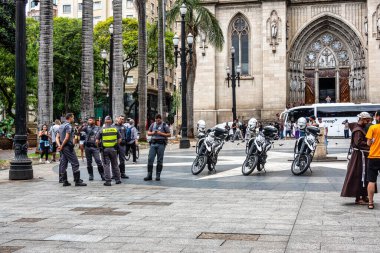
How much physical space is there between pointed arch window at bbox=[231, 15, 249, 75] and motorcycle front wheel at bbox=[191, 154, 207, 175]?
1314 inches

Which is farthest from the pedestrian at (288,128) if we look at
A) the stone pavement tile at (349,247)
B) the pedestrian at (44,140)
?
the stone pavement tile at (349,247)

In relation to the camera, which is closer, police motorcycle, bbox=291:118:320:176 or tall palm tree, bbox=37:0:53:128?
police motorcycle, bbox=291:118:320:176

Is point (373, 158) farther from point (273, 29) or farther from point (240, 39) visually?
point (240, 39)

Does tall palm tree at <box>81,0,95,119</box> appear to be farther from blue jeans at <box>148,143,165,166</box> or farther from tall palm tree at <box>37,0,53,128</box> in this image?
blue jeans at <box>148,143,165,166</box>

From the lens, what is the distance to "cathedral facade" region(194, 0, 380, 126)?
46.3 metres

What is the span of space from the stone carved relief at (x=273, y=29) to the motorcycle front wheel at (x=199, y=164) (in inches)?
1264

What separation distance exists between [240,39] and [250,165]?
3410cm

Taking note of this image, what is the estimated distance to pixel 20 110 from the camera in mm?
14688

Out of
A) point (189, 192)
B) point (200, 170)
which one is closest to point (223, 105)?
point (200, 170)

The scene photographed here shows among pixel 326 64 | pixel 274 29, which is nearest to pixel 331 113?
pixel 326 64

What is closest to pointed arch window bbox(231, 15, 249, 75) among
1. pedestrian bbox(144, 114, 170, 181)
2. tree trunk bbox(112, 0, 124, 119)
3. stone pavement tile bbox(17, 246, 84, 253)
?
tree trunk bbox(112, 0, 124, 119)

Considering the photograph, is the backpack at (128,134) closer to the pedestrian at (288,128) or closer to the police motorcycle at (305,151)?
the police motorcycle at (305,151)

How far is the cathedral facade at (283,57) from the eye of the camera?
4628 cm

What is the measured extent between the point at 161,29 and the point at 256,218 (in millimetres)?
29260
